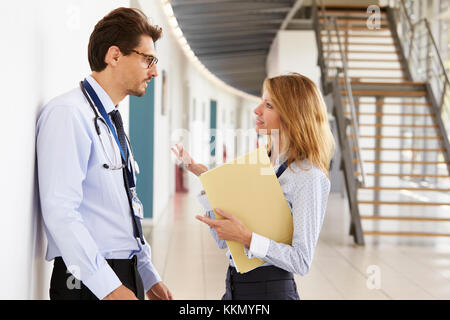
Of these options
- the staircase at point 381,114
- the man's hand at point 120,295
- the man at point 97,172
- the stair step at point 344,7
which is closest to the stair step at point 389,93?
the staircase at point 381,114

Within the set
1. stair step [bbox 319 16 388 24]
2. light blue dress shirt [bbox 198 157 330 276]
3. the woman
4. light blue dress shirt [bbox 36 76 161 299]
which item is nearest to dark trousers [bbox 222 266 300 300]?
the woman

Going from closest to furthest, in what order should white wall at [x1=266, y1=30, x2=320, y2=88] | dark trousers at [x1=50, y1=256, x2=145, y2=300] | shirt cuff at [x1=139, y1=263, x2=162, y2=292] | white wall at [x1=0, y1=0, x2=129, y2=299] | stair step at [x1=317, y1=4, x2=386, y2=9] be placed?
1. white wall at [x1=0, y1=0, x2=129, y2=299]
2. dark trousers at [x1=50, y1=256, x2=145, y2=300]
3. shirt cuff at [x1=139, y1=263, x2=162, y2=292]
4. stair step at [x1=317, y1=4, x2=386, y2=9]
5. white wall at [x1=266, y1=30, x2=320, y2=88]

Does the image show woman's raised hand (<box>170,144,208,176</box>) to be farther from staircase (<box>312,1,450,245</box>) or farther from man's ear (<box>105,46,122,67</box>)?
staircase (<box>312,1,450,245</box>)

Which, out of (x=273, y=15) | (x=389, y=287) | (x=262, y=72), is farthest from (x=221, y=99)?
(x=389, y=287)

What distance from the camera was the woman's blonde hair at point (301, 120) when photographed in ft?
5.53

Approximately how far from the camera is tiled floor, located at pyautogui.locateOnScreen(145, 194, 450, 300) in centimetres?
460

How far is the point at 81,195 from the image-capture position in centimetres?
130

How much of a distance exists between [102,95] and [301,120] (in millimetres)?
616

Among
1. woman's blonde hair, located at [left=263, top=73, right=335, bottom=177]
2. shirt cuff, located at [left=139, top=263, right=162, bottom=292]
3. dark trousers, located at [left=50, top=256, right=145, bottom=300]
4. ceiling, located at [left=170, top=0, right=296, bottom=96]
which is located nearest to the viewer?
dark trousers, located at [left=50, top=256, right=145, bottom=300]

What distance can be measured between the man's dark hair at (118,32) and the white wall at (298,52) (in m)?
10.3

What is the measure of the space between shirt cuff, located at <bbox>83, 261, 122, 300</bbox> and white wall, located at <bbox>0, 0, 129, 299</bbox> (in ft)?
0.69

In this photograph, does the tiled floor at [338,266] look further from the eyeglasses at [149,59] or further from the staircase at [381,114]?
the eyeglasses at [149,59]

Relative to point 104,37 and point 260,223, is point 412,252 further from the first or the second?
point 104,37

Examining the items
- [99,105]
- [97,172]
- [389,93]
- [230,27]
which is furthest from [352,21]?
[97,172]
